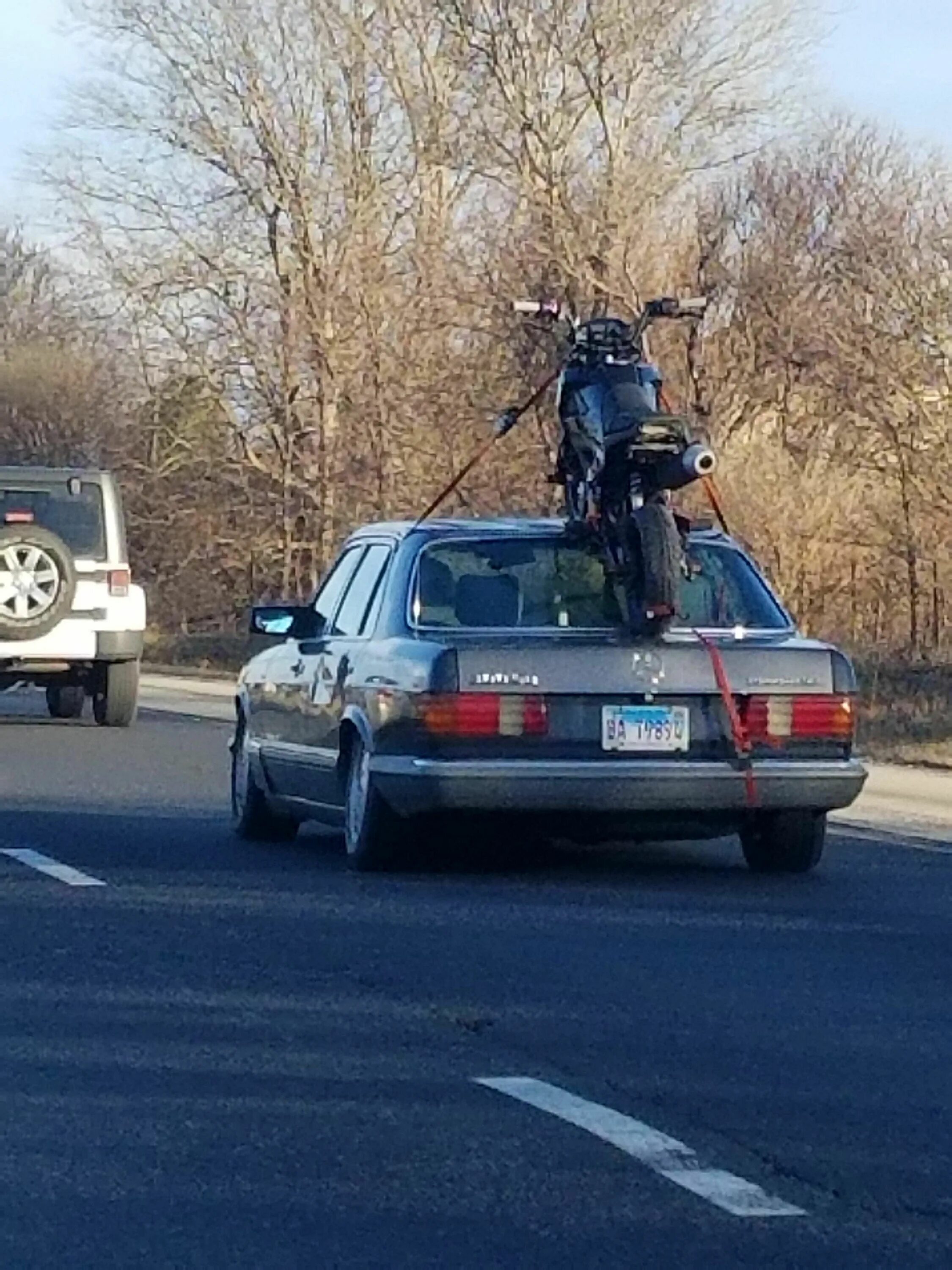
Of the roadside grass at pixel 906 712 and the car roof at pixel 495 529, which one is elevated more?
the car roof at pixel 495 529

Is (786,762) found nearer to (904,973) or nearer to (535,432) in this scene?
(904,973)

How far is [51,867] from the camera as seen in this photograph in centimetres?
1281

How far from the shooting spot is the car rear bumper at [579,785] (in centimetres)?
1170

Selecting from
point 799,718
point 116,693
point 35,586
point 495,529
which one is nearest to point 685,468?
point 495,529

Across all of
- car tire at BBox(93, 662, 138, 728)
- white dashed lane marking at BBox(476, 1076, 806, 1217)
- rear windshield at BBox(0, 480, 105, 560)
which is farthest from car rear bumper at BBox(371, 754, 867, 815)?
car tire at BBox(93, 662, 138, 728)

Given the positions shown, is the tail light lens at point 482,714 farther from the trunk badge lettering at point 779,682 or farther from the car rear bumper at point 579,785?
the trunk badge lettering at point 779,682

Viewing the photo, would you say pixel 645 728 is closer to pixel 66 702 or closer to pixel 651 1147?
pixel 651 1147

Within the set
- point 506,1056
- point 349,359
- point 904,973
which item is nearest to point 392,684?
point 904,973

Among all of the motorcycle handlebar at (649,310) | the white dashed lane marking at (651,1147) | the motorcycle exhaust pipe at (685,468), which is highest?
the motorcycle handlebar at (649,310)

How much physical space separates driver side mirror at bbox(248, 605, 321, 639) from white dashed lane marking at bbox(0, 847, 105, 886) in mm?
1482

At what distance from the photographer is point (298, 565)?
4300cm

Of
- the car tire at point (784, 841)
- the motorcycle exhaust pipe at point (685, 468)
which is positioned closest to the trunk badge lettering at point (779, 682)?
the car tire at point (784, 841)

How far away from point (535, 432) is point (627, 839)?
24.5 metres

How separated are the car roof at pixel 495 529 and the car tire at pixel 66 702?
41.6 ft
